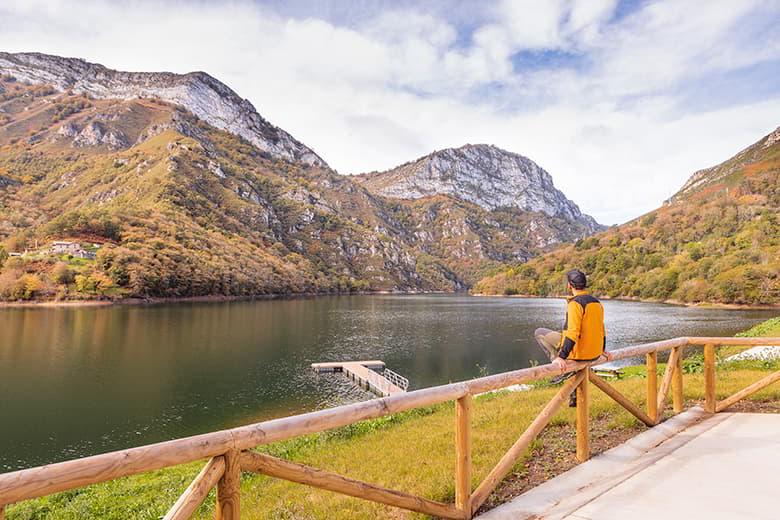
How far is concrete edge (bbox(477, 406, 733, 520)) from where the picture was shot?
4.62 m

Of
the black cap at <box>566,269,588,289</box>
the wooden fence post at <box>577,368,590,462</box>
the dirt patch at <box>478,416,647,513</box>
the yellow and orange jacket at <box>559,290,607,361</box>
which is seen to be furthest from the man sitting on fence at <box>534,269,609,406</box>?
the dirt patch at <box>478,416,647,513</box>

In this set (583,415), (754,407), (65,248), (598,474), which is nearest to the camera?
(598,474)

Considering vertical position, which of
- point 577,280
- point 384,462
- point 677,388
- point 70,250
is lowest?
point 384,462

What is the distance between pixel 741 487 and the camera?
483cm

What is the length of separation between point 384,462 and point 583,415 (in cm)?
363

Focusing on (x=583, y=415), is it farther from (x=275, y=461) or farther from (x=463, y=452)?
(x=275, y=461)

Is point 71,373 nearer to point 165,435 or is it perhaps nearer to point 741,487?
point 165,435

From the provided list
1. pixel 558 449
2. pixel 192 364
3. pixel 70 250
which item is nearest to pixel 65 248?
pixel 70 250

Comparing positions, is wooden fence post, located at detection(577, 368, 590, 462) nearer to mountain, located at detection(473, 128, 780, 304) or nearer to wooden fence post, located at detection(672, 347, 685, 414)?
wooden fence post, located at detection(672, 347, 685, 414)

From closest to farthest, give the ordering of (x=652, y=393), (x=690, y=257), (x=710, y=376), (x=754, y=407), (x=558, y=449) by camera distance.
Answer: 1. (x=558, y=449)
2. (x=652, y=393)
3. (x=710, y=376)
4. (x=754, y=407)
5. (x=690, y=257)

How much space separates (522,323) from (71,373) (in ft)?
184

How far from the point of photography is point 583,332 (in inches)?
239

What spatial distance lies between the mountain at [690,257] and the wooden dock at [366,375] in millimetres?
88843

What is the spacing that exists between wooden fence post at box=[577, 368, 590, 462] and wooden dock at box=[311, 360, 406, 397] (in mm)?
23685
